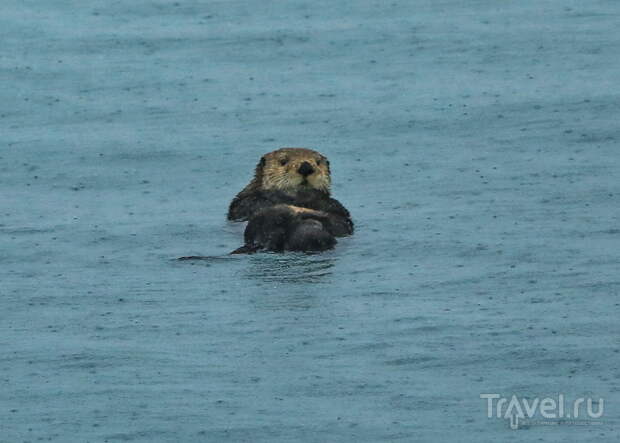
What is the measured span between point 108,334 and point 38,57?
12397 millimetres

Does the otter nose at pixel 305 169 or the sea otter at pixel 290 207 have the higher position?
the otter nose at pixel 305 169

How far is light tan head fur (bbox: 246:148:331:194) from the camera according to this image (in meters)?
15.3

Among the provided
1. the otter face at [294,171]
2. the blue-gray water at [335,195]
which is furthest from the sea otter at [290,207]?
the blue-gray water at [335,195]

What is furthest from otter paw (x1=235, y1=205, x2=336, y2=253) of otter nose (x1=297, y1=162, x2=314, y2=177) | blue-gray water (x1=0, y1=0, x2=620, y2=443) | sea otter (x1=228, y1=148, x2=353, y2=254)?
otter nose (x1=297, y1=162, x2=314, y2=177)

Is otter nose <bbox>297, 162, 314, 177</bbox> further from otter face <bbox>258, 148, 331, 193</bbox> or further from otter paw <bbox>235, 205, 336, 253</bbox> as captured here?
otter paw <bbox>235, 205, 336, 253</bbox>

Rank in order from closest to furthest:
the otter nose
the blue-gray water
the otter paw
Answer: the blue-gray water
the otter paw
the otter nose

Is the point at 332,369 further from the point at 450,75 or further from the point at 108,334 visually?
the point at 450,75

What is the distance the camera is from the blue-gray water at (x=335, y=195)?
1061 cm

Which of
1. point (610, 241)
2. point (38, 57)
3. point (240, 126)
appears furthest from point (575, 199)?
point (38, 57)

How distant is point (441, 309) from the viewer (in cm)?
1238

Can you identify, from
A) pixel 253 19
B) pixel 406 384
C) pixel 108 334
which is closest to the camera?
pixel 406 384

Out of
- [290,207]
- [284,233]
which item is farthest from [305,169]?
[284,233]

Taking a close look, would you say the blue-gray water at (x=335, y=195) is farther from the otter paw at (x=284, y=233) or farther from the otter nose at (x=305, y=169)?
the otter nose at (x=305, y=169)

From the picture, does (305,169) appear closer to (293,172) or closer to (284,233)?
(293,172)
